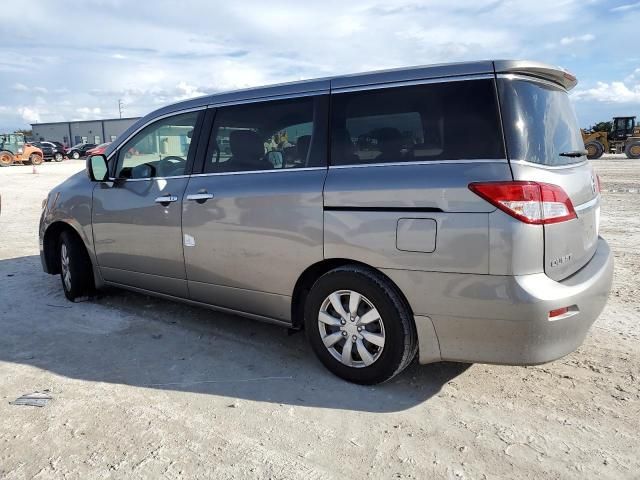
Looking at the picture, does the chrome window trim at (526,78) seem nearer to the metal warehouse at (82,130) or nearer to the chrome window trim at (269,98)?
the chrome window trim at (269,98)

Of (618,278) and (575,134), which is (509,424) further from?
(618,278)

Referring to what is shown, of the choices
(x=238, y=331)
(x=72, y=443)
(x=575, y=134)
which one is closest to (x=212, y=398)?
(x=72, y=443)

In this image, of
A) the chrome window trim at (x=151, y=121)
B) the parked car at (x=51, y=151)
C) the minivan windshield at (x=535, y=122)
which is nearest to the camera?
the minivan windshield at (x=535, y=122)

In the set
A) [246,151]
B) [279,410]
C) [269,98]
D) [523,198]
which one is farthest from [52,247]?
[523,198]

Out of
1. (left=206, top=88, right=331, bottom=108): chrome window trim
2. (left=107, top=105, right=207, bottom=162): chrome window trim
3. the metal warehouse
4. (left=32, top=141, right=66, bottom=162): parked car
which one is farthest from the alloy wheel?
the metal warehouse

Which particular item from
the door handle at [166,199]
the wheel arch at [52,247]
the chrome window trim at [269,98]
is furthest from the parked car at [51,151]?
the chrome window trim at [269,98]

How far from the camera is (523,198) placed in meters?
2.74

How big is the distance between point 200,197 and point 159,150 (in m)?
0.88

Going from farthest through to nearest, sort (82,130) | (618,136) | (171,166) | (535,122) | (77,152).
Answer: (82,130), (77,152), (618,136), (171,166), (535,122)

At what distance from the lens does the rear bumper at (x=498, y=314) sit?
2793 millimetres

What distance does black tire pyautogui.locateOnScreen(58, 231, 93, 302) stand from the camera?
5.20m

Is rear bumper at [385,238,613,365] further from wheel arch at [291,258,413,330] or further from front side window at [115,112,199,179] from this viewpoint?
front side window at [115,112,199,179]

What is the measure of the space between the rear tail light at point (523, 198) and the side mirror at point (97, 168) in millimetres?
3390

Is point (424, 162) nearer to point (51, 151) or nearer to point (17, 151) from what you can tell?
point (17, 151)
